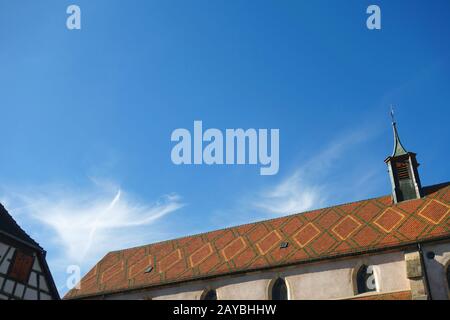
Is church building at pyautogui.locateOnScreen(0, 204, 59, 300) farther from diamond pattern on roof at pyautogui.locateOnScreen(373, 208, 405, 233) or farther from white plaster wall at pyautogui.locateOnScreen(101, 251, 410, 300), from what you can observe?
diamond pattern on roof at pyautogui.locateOnScreen(373, 208, 405, 233)

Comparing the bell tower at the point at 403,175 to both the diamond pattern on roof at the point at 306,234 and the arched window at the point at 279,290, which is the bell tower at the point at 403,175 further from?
the arched window at the point at 279,290

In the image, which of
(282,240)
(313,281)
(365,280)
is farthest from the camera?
(282,240)

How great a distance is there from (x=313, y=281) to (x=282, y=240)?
12.0ft

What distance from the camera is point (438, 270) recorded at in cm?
1666

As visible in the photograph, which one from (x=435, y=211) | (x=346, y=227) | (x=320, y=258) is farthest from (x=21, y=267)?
(x=435, y=211)

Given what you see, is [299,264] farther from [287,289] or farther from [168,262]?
[168,262]

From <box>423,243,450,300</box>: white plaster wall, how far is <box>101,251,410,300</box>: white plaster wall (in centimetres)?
89

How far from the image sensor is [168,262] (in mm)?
24156

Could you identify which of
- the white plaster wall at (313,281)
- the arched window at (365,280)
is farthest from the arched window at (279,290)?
the arched window at (365,280)

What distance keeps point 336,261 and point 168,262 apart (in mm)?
9764

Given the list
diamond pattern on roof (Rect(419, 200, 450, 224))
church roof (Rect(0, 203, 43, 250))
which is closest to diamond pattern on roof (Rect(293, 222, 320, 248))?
diamond pattern on roof (Rect(419, 200, 450, 224))

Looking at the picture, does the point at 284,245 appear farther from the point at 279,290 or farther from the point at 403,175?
the point at 403,175

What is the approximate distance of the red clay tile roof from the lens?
18.8m
